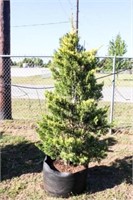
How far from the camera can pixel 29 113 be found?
991 centimetres

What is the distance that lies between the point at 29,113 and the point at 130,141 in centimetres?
419

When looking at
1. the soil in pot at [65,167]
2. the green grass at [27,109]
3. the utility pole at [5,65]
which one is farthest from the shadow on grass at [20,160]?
the green grass at [27,109]

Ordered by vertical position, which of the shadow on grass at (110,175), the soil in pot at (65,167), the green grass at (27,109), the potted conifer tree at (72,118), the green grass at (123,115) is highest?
the potted conifer tree at (72,118)

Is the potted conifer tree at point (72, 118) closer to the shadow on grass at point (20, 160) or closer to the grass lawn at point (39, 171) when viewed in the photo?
the grass lawn at point (39, 171)

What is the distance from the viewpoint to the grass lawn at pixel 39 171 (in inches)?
191

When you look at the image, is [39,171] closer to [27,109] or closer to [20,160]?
[20,160]

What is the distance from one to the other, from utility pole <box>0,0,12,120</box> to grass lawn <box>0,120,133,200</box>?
1.03 meters

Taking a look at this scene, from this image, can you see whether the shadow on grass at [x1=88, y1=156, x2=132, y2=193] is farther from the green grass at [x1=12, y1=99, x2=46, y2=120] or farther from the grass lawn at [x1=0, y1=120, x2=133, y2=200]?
the green grass at [x1=12, y1=99, x2=46, y2=120]

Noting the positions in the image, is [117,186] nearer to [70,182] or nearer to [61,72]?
[70,182]

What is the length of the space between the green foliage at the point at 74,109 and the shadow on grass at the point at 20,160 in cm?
101

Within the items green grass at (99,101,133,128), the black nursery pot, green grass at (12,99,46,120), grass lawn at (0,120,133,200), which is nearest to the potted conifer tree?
the black nursery pot

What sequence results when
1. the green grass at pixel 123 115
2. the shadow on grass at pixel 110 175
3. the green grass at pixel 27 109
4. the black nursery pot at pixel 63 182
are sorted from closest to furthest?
the black nursery pot at pixel 63 182
the shadow on grass at pixel 110 175
the green grass at pixel 123 115
the green grass at pixel 27 109

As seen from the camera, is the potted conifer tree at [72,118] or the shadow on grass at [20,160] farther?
the shadow on grass at [20,160]

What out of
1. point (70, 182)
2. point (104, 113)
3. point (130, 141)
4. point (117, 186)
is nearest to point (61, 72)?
point (104, 113)
